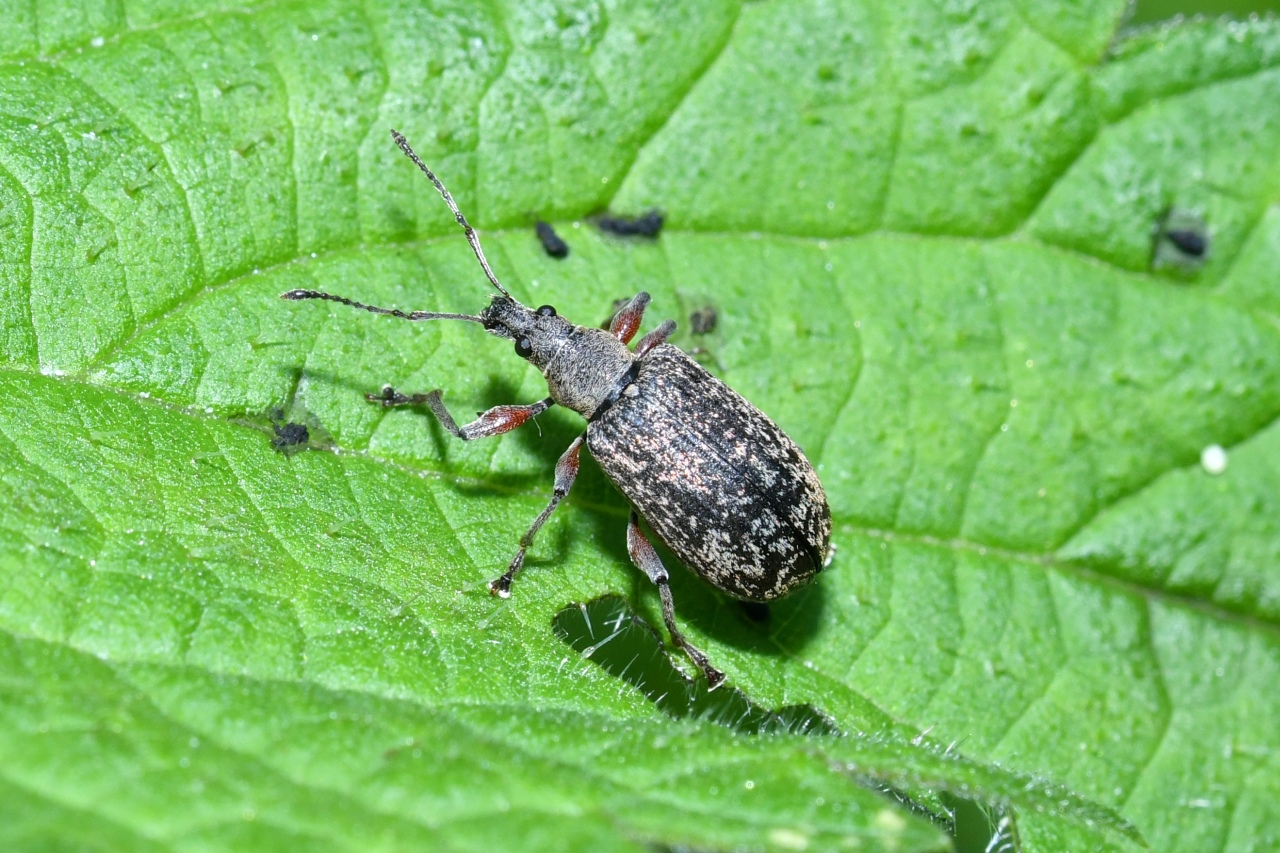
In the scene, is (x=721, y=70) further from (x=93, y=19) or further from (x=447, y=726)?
(x=447, y=726)

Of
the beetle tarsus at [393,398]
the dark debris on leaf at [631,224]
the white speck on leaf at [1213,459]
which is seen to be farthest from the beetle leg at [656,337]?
Result: the white speck on leaf at [1213,459]

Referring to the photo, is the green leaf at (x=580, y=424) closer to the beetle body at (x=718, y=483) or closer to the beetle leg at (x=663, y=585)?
the beetle leg at (x=663, y=585)

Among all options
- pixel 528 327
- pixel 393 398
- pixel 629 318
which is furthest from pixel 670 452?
pixel 393 398

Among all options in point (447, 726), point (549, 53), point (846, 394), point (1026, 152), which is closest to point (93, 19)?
point (549, 53)

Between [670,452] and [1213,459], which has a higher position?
[1213,459]

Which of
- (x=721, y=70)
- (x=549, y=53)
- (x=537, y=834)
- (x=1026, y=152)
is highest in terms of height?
(x=1026, y=152)

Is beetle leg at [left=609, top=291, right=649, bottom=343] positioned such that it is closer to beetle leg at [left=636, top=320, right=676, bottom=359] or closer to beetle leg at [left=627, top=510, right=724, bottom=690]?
beetle leg at [left=636, top=320, right=676, bottom=359]

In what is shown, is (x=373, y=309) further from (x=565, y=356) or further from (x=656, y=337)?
(x=656, y=337)

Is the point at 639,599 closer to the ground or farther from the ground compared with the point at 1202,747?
closer to the ground
